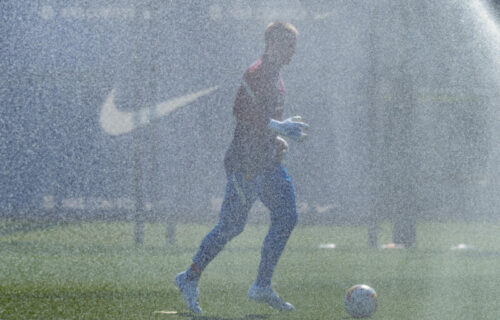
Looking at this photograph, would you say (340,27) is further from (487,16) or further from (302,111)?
(487,16)

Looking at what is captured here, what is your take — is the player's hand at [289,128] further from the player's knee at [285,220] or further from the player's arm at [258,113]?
the player's knee at [285,220]

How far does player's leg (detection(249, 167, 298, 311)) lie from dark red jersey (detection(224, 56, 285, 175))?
5.5 inches

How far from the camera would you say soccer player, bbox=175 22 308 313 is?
579 centimetres

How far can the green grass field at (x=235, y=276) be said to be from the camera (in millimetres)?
5867

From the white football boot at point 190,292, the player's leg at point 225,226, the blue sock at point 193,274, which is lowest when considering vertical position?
the white football boot at point 190,292

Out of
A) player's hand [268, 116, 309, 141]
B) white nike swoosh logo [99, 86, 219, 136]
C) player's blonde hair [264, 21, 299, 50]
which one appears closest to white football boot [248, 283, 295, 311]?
player's hand [268, 116, 309, 141]

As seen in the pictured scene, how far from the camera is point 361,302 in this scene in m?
5.57

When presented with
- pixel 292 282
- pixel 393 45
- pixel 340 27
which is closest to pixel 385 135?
pixel 393 45

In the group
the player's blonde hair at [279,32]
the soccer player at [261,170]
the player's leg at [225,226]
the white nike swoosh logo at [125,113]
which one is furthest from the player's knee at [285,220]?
the white nike swoosh logo at [125,113]

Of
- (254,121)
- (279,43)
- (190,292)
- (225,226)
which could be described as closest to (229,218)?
(225,226)

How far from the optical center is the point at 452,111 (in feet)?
53.3

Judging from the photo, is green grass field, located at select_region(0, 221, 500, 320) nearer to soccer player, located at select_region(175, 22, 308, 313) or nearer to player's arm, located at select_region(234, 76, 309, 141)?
soccer player, located at select_region(175, 22, 308, 313)

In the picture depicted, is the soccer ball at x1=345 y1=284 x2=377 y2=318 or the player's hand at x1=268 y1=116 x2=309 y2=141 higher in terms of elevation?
the player's hand at x1=268 y1=116 x2=309 y2=141

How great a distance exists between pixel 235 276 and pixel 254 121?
9.07 feet
